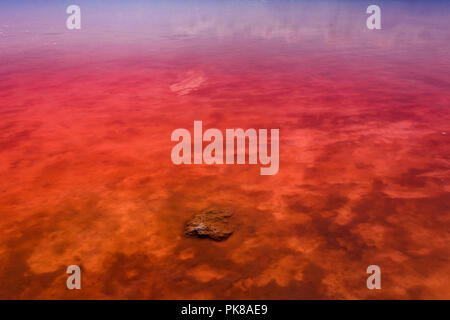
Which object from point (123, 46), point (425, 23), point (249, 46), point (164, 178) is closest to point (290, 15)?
point (425, 23)

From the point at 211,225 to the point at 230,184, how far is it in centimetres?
112

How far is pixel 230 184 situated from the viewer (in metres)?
5.12

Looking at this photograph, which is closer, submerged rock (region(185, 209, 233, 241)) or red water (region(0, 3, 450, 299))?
red water (region(0, 3, 450, 299))

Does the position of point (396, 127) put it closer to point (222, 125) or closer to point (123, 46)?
point (222, 125)

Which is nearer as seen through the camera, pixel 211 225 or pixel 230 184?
pixel 211 225

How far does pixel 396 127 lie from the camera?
7.10 m

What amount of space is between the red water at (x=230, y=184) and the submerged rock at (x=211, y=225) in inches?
5.1

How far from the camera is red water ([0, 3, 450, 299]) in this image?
3457mm

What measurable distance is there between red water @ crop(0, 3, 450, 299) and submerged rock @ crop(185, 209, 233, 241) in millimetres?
130

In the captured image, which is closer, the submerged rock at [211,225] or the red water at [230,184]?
the red water at [230,184]

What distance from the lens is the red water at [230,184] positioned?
346cm

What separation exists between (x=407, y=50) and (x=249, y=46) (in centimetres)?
739

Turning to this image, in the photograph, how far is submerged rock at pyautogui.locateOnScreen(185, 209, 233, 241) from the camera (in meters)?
4.02

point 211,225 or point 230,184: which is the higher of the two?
point 230,184
